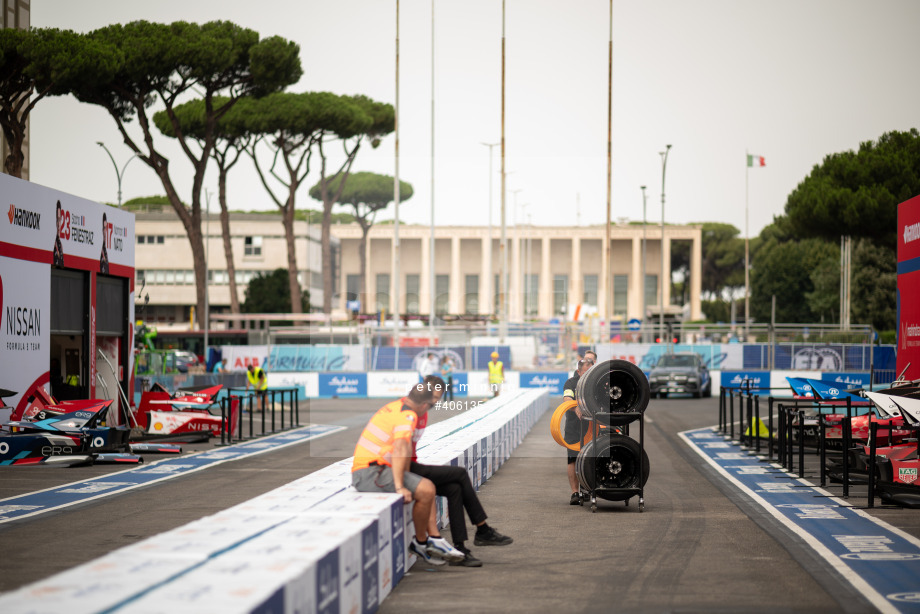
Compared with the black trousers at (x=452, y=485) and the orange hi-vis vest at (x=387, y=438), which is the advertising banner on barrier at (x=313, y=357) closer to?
the black trousers at (x=452, y=485)

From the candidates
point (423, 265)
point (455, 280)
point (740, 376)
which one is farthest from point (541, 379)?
point (455, 280)

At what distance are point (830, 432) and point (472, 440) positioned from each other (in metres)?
7.84

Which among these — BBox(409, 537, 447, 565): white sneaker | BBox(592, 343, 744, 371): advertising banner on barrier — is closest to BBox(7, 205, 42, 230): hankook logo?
BBox(409, 537, 447, 565): white sneaker

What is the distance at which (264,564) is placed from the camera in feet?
18.5

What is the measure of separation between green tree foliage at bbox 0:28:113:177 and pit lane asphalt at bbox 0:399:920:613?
27.7 m

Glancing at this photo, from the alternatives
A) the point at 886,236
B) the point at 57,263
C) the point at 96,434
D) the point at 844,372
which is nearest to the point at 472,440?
the point at 96,434

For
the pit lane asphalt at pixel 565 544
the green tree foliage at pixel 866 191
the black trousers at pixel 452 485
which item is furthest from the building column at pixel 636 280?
the black trousers at pixel 452 485

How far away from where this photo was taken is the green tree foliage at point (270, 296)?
82.0 meters

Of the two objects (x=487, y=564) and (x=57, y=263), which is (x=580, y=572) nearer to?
(x=487, y=564)

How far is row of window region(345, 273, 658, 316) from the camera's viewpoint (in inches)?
3582

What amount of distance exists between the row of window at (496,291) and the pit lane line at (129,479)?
62225 millimetres

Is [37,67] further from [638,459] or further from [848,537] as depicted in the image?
[848,537]

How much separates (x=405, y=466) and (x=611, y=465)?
14.4 ft

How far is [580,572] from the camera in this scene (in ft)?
29.1
